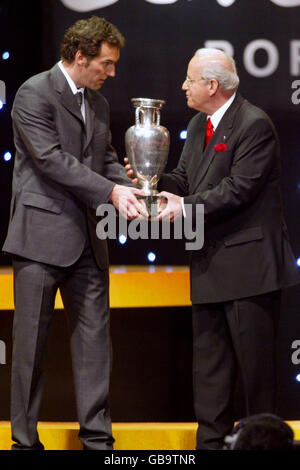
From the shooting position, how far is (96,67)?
3.06m

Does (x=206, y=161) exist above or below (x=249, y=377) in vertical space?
above

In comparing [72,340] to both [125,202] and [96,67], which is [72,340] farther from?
[96,67]

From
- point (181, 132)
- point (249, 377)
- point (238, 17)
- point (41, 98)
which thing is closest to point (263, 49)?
point (238, 17)

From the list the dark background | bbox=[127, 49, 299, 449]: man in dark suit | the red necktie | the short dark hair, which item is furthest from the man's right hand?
the dark background

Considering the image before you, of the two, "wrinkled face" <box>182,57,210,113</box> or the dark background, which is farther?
the dark background

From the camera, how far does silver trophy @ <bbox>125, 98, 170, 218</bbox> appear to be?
3.15 meters

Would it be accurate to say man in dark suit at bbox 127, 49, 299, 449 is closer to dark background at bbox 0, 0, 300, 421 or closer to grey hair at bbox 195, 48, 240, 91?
grey hair at bbox 195, 48, 240, 91

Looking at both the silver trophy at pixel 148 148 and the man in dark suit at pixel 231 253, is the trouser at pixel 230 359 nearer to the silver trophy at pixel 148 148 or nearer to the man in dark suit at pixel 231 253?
the man in dark suit at pixel 231 253

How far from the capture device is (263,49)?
4.01 m

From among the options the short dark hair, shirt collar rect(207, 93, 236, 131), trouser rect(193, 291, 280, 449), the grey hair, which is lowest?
trouser rect(193, 291, 280, 449)

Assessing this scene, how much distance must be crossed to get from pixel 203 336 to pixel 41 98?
1.07 m
